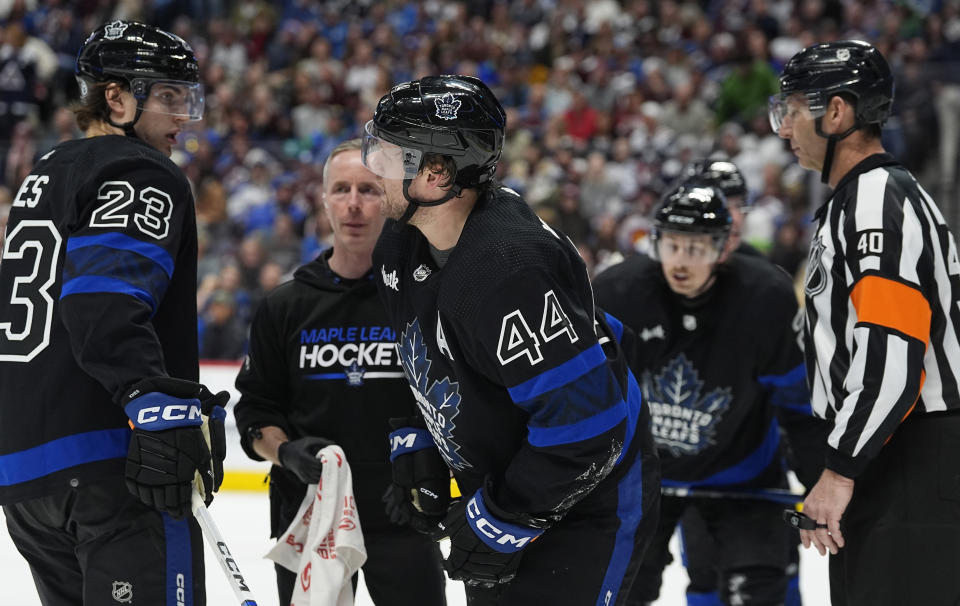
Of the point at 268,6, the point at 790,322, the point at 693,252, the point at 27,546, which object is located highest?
the point at 268,6

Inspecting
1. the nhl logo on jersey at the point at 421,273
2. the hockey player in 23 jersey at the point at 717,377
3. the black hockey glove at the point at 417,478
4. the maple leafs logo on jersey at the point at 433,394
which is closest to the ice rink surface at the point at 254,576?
the hockey player in 23 jersey at the point at 717,377

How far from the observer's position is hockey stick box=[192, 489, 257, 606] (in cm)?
227

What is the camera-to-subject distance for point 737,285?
3426 mm

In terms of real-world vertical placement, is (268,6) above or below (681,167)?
above

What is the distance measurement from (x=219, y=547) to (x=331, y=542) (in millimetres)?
323

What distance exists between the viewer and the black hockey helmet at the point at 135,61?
2396 millimetres

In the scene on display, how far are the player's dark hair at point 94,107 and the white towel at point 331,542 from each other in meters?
0.91

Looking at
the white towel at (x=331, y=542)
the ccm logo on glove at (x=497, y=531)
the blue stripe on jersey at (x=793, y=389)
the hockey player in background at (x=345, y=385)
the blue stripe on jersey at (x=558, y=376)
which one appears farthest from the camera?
the blue stripe on jersey at (x=793, y=389)

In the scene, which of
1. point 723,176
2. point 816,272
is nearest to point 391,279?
point 816,272

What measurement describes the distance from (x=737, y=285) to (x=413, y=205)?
162 cm

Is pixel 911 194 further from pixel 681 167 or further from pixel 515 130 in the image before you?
pixel 515 130

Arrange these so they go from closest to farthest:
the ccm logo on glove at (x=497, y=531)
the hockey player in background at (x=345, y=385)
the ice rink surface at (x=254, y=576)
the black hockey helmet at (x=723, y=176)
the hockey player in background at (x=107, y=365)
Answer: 1. the ccm logo on glove at (x=497, y=531)
2. the hockey player in background at (x=107, y=365)
3. the hockey player in background at (x=345, y=385)
4. the black hockey helmet at (x=723, y=176)
5. the ice rink surface at (x=254, y=576)

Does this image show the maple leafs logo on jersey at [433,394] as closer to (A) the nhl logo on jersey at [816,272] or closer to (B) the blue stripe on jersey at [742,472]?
(A) the nhl logo on jersey at [816,272]

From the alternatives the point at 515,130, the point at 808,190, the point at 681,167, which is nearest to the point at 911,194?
the point at 808,190
